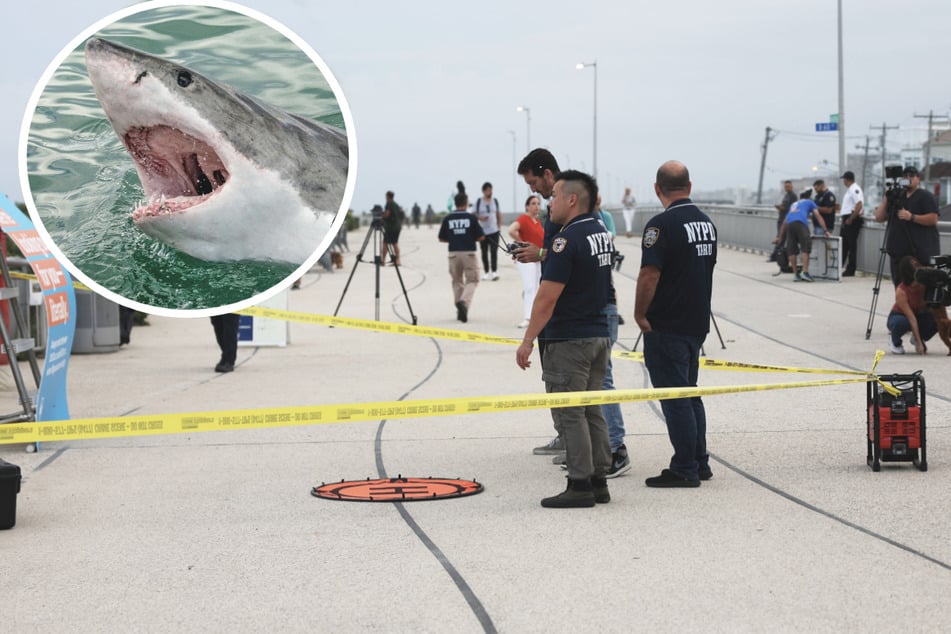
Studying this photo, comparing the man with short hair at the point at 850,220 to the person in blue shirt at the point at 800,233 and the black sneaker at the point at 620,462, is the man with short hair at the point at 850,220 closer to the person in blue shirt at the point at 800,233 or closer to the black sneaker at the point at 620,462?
the person in blue shirt at the point at 800,233

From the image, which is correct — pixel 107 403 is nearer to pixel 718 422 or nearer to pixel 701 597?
pixel 718 422

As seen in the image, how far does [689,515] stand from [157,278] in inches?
150

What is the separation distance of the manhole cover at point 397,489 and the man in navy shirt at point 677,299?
3.70 feet

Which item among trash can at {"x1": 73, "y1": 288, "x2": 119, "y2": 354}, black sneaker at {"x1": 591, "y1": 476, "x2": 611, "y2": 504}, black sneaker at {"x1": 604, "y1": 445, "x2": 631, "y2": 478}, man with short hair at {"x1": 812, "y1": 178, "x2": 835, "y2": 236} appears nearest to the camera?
black sneaker at {"x1": 591, "y1": 476, "x2": 611, "y2": 504}

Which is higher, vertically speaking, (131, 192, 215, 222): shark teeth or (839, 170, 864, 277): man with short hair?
(131, 192, 215, 222): shark teeth

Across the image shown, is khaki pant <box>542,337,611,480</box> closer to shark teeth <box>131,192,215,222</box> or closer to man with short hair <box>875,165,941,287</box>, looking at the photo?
shark teeth <box>131,192,215,222</box>

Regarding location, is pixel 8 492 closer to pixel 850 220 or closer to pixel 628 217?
pixel 850 220

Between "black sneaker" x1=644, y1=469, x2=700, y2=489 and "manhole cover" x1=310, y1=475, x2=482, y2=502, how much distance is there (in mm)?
1035

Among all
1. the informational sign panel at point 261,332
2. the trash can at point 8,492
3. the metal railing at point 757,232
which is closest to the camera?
the trash can at point 8,492

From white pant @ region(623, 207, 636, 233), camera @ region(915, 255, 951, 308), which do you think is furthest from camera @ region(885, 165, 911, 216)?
white pant @ region(623, 207, 636, 233)

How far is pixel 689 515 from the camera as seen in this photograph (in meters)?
6.53

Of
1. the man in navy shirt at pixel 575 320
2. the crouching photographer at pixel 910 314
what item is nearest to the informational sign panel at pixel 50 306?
the man in navy shirt at pixel 575 320

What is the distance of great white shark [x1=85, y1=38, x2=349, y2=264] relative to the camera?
317 centimetres

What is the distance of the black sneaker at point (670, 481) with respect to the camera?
727 centimetres
